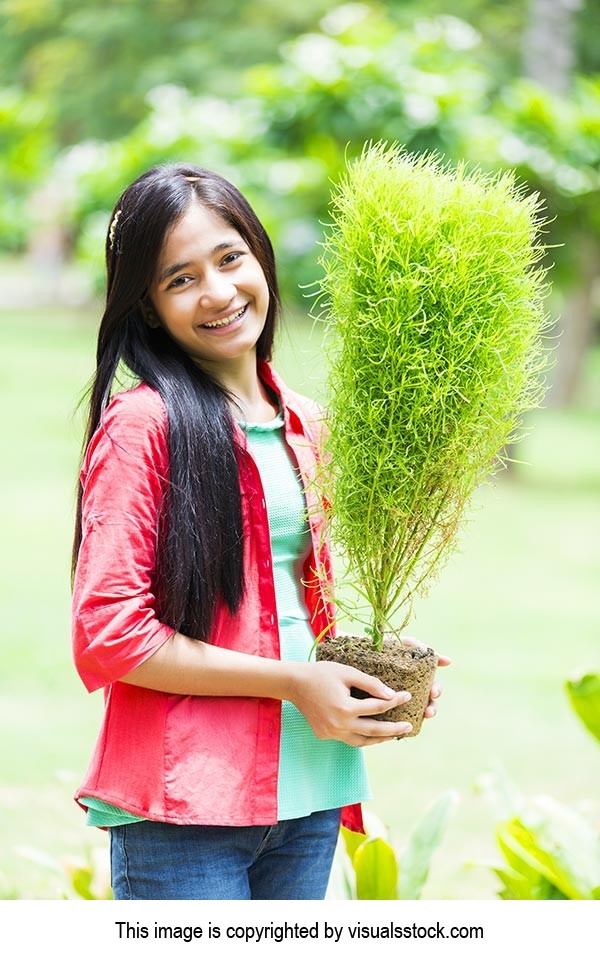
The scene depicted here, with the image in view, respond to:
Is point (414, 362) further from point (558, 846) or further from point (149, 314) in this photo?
point (558, 846)

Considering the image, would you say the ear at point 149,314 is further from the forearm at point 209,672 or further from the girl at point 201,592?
the forearm at point 209,672

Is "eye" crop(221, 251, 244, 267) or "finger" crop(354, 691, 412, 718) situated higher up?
"eye" crop(221, 251, 244, 267)

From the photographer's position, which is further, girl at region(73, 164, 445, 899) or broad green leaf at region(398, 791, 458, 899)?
broad green leaf at region(398, 791, 458, 899)

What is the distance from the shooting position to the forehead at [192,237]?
1.31m

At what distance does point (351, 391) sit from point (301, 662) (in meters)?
0.30

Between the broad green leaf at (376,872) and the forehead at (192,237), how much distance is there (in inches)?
42.8

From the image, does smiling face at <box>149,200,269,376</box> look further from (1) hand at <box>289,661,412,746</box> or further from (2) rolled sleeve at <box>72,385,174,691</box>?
(1) hand at <box>289,661,412,746</box>

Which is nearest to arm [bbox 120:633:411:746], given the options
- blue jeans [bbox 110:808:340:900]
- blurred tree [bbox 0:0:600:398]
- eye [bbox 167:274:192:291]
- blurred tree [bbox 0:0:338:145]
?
blue jeans [bbox 110:808:340:900]

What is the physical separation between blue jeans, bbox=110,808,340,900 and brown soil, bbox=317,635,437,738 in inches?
8.5

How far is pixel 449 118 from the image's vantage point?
6.30 m

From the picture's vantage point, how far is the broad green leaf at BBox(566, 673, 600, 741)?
2.09 meters

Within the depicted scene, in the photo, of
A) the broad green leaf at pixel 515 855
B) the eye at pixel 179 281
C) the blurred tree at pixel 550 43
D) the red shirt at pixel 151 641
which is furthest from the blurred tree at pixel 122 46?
the red shirt at pixel 151 641

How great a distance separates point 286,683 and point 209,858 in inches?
8.9

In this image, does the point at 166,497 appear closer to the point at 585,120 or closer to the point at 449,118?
the point at 449,118
